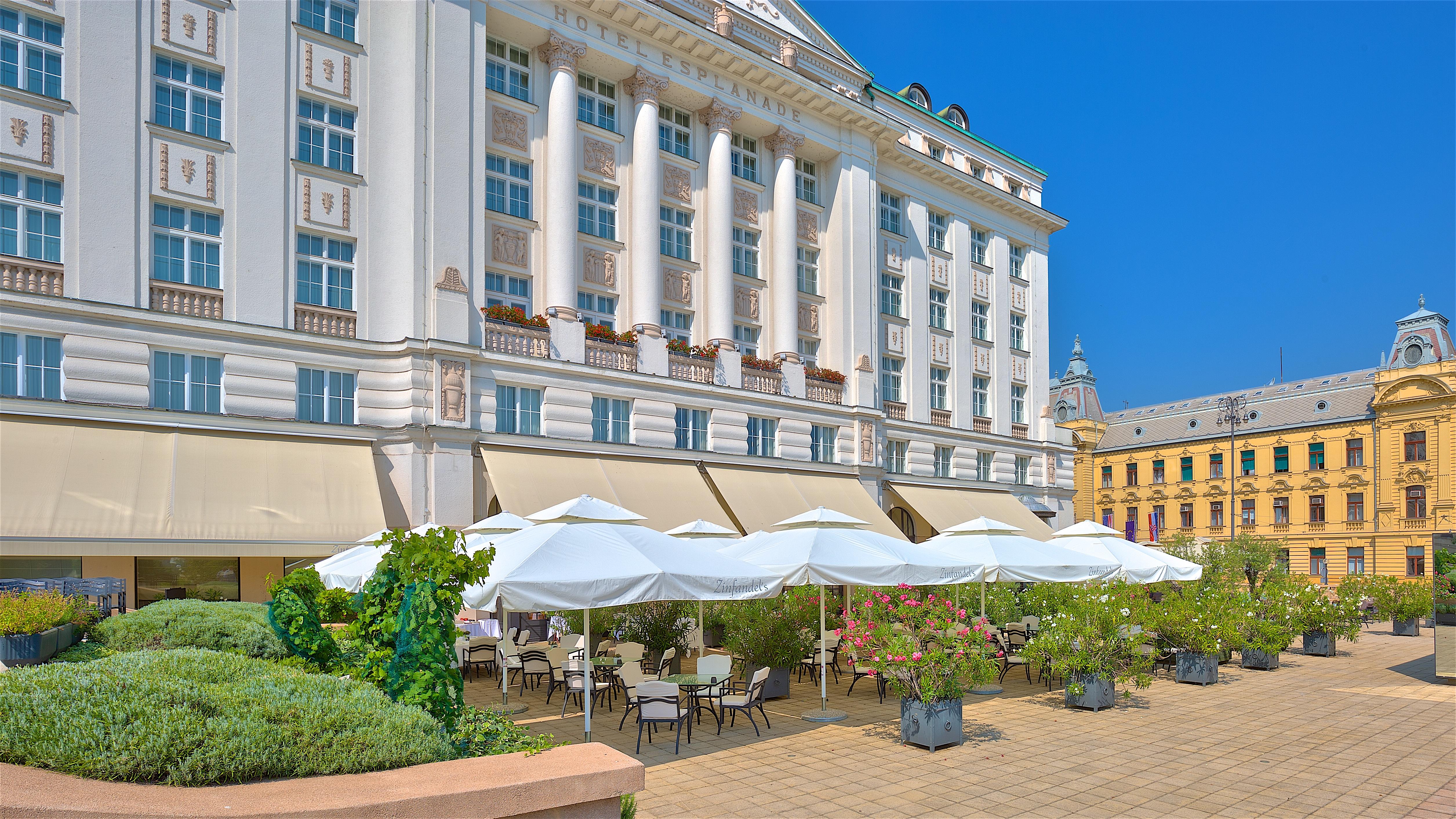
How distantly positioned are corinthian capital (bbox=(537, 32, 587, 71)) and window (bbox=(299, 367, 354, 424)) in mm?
10438

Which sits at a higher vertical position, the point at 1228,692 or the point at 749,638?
the point at 749,638

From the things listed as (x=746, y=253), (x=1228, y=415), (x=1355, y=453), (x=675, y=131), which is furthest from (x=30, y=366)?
(x=1355, y=453)

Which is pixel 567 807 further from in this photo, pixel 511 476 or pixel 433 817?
pixel 511 476

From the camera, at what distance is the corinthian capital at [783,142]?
1220 inches

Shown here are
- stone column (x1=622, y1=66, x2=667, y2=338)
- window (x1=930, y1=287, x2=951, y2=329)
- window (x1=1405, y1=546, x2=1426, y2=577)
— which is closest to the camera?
stone column (x1=622, y1=66, x2=667, y2=338)

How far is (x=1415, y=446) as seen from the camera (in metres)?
53.5

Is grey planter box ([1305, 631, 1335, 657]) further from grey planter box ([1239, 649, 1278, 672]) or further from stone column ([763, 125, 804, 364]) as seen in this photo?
stone column ([763, 125, 804, 364])

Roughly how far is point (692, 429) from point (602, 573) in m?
16.8

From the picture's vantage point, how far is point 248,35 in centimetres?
2064

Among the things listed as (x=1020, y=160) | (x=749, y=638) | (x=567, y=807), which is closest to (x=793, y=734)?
(x=749, y=638)

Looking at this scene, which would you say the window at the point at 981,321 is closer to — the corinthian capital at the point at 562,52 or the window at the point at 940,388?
the window at the point at 940,388

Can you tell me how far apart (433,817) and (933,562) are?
1061 cm

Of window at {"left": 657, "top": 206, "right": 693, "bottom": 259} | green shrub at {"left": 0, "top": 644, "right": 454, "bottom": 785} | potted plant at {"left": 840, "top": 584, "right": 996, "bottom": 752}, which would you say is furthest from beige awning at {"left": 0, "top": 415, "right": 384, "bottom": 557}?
green shrub at {"left": 0, "top": 644, "right": 454, "bottom": 785}

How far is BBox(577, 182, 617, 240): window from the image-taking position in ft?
86.2
